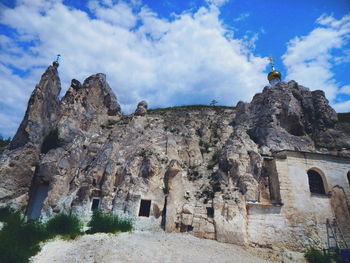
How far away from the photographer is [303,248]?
15.5 metres

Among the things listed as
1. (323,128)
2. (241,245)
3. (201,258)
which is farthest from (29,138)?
(323,128)

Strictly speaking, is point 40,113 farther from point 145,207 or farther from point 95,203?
point 145,207

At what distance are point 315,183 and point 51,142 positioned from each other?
22.0 meters

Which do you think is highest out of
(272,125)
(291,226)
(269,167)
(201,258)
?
(272,125)

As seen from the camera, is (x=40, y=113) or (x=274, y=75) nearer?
(x=40, y=113)

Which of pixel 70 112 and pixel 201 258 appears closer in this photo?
pixel 201 258

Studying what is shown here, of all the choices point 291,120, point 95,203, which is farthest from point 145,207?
point 291,120

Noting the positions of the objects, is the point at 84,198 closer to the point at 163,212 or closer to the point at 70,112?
the point at 163,212

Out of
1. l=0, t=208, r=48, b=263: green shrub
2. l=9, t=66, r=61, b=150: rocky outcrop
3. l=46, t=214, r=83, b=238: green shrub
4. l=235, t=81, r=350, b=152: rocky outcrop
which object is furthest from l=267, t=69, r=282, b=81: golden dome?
l=0, t=208, r=48, b=263: green shrub

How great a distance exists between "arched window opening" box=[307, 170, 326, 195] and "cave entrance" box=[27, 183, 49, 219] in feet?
67.6

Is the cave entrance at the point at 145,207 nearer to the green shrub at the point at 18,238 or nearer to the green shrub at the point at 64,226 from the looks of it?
the green shrub at the point at 64,226

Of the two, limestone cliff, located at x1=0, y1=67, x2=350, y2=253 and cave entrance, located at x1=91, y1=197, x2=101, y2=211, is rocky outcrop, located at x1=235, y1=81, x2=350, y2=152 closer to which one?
limestone cliff, located at x1=0, y1=67, x2=350, y2=253

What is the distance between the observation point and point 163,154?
21.0 m

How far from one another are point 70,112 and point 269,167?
769 inches
